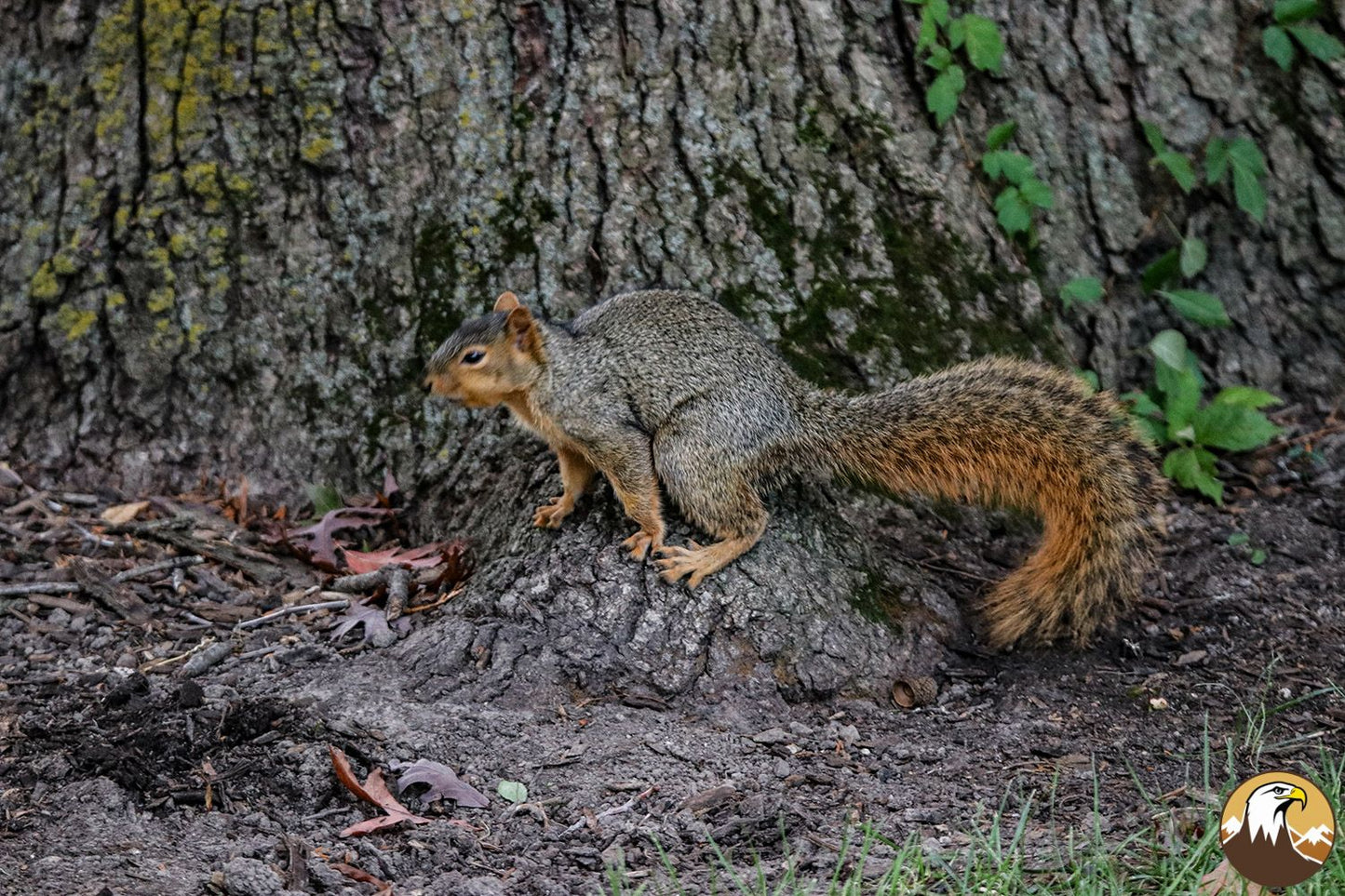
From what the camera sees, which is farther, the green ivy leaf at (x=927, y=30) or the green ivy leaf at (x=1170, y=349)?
the green ivy leaf at (x=1170, y=349)

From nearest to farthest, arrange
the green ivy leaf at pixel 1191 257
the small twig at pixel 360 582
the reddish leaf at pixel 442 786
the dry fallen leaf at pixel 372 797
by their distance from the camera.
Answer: the dry fallen leaf at pixel 372 797 → the reddish leaf at pixel 442 786 → the small twig at pixel 360 582 → the green ivy leaf at pixel 1191 257

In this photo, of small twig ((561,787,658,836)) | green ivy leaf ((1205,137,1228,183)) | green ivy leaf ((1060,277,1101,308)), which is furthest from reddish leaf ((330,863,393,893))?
green ivy leaf ((1205,137,1228,183))

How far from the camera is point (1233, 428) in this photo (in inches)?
151

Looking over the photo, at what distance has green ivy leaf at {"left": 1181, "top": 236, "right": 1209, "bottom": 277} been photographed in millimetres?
4012

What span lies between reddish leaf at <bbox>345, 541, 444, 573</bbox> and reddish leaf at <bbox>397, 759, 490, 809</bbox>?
0.90 m

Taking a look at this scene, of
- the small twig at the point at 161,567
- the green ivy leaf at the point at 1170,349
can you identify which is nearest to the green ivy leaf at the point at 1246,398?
the green ivy leaf at the point at 1170,349

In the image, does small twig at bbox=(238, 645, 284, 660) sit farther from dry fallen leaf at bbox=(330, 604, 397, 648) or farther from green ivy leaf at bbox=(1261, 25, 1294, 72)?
green ivy leaf at bbox=(1261, 25, 1294, 72)

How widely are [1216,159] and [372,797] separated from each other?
311 centimetres

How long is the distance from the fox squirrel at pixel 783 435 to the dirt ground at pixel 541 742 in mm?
280

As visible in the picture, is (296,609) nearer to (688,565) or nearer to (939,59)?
(688,565)

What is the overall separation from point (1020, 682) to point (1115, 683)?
0.22m

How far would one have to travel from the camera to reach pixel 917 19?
150 inches

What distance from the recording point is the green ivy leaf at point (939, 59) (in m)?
3.76

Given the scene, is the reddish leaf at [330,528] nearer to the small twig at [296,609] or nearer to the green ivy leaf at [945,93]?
the small twig at [296,609]
